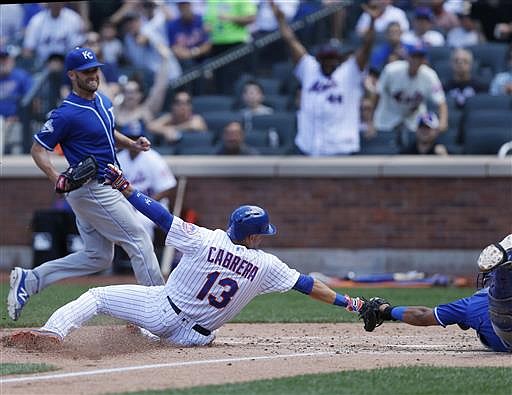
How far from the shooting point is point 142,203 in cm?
826

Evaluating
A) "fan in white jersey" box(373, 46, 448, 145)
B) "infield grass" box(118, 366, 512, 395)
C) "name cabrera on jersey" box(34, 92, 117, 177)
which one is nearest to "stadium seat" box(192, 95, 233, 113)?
"fan in white jersey" box(373, 46, 448, 145)

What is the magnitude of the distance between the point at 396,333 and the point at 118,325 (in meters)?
2.25

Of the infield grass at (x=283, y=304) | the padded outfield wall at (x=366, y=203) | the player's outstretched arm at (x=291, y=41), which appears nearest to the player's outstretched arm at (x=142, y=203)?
the infield grass at (x=283, y=304)

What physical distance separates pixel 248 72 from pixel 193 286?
380 inches

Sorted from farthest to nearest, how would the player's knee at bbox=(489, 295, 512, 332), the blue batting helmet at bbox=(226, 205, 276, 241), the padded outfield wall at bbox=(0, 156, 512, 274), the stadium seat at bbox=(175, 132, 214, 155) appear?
the stadium seat at bbox=(175, 132, 214, 155) < the padded outfield wall at bbox=(0, 156, 512, 274) < the blue batting helmet at bbox=(226, 205, 276, 241) < the player's knee at bbox=(489, 295, 512, 332)

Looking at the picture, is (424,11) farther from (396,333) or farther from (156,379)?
(156,379)

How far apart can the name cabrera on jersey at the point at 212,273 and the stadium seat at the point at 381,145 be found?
7149 mm

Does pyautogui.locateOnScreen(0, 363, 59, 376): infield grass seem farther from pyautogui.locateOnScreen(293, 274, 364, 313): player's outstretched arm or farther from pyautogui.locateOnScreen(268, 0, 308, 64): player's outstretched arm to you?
pyautogui.locateOnScreen(268, 0, 308, 64): player's outstretched arm

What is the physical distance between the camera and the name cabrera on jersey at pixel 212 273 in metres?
8.17

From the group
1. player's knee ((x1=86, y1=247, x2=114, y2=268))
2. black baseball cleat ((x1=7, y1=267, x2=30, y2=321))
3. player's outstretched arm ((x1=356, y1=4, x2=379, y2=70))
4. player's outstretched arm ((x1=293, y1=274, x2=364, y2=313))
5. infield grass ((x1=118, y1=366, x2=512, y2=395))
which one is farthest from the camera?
player's outstretched arm ((x1=356, y1=4, x2=379, y2=70))

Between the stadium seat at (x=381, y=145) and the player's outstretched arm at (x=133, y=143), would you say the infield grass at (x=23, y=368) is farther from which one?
the stadium seat at (x=381, y=145)

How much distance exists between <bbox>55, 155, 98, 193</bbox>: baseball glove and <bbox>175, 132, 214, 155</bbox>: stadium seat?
289 inches

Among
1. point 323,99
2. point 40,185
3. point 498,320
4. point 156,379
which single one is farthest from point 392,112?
point 156,379

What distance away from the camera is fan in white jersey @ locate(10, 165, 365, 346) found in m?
8.16
